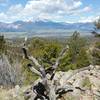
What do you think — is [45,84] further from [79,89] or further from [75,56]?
[75,56]

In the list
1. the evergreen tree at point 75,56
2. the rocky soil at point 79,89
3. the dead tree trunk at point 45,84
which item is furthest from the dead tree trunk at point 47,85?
the evergreen tree at point 75,56

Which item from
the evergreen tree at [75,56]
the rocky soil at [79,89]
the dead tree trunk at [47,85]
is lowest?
the evergreen tree at [75,56]

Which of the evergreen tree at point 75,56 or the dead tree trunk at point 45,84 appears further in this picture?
the evergreen tree at point 75,56

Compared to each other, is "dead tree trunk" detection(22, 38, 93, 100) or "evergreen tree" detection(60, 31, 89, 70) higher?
"dead tree trunk" detection(22, 38, 93, 100)

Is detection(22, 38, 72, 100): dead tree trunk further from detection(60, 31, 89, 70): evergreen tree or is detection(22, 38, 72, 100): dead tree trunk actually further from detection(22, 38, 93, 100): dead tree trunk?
detection(60, 31, 89, 70): evergreen tree

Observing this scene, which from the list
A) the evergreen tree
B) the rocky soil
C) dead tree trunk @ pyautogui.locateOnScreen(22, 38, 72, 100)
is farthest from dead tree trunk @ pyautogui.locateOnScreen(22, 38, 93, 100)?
the evergreen tree

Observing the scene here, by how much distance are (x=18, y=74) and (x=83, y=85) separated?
649 cm

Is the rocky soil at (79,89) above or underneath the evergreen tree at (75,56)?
above

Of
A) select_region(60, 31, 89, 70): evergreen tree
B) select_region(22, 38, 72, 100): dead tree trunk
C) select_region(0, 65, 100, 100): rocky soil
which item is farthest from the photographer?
select_region(60, 31, 89, 70): evergreen tree

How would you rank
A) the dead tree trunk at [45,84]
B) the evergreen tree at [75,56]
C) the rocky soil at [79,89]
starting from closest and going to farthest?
the dead tree trunk at [45,84] → the rocky soil at [79,89] → the evergreen tree at [75,56]

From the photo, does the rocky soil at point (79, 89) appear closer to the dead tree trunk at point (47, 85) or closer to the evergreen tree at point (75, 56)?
the dead tree trunk at point (47, 85)

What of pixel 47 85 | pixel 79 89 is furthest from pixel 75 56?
pixel 47 85

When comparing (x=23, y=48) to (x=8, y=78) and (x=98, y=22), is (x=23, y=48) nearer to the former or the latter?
(x=8, y=78)

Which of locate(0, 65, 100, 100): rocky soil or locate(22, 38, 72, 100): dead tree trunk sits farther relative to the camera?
locate(0, 65, 100, 100): rocky soil
